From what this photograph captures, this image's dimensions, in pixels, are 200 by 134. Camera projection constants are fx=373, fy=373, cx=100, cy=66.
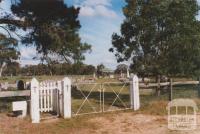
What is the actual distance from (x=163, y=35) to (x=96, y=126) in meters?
18.3

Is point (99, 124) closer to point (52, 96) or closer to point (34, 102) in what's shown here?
point (34, 102)

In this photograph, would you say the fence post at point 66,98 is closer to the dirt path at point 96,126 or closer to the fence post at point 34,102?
the dirt path at point 96,126

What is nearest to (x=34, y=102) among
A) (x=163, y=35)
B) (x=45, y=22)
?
(x=45, y=22)

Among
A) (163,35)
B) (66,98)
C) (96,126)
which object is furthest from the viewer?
(163,35)

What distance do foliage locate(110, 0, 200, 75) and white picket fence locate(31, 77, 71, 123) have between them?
15557 mm

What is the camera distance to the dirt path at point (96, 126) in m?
12.1

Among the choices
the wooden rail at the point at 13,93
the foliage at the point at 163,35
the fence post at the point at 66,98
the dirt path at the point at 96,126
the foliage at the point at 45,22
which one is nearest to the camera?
the dirt path at the point at 96,126

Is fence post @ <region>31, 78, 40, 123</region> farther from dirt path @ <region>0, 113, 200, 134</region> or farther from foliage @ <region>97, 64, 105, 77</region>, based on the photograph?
foliage @ <region>97, 64, 105, 77</region>

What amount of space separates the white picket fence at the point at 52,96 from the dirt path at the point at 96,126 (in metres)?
0.85

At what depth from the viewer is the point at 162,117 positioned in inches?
590

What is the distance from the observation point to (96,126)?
1322 centimetres

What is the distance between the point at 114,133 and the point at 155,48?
65.0ft

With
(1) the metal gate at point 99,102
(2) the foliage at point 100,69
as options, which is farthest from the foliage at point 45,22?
(2) the foliage at point 100,69

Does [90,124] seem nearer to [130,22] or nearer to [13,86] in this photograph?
[130,22]
